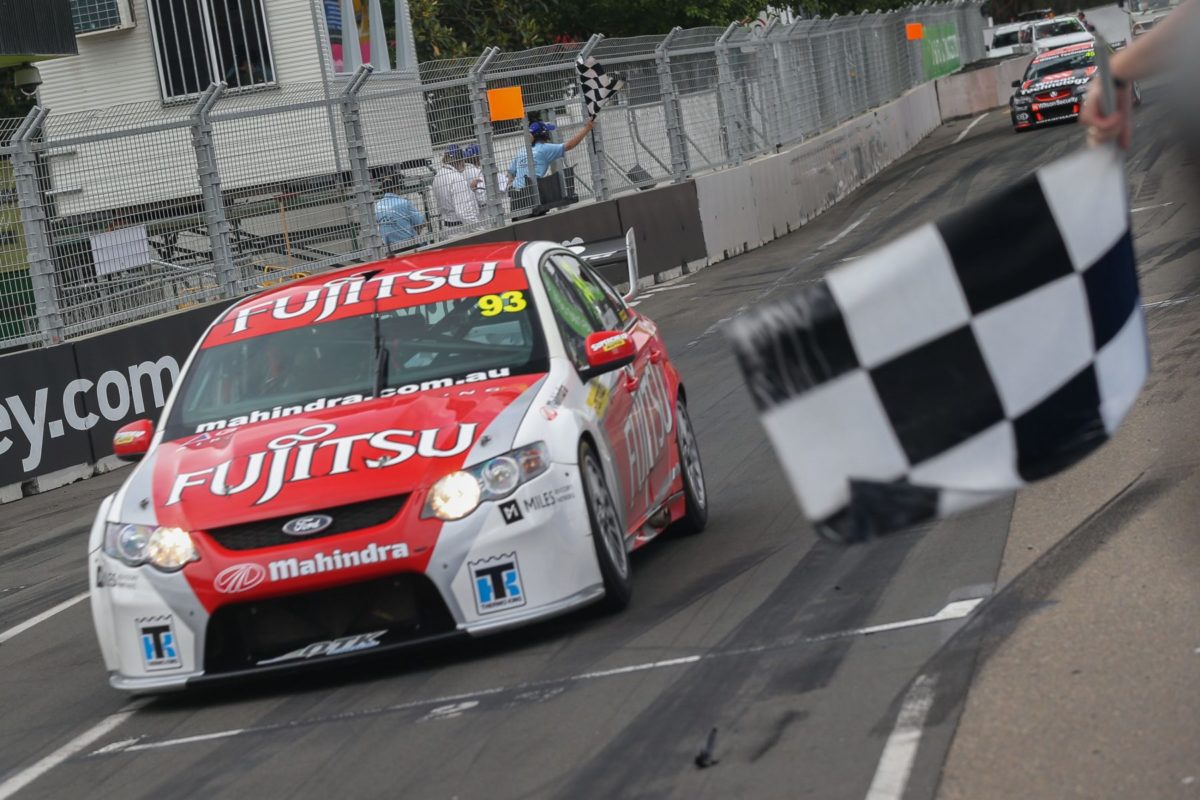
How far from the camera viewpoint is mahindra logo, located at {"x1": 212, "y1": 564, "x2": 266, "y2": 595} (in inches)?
243

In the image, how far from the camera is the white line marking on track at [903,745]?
4.36 meters

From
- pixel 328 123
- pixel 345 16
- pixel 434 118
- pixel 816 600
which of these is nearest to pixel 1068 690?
pixel 816 600

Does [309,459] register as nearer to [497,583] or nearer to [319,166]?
[497,583]

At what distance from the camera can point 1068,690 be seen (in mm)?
4949

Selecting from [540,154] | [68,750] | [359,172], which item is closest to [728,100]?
[540,154]

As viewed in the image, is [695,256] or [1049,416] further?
[695,256]

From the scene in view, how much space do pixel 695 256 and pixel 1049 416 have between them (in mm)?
21650

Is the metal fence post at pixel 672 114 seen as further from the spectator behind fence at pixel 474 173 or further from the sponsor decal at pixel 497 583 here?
the sponsor decal at pixel 497 583

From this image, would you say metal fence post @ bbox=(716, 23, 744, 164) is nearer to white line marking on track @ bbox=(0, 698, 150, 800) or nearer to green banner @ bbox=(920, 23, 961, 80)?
white line marking on track @ bbox=(0, 698, 150, 800)

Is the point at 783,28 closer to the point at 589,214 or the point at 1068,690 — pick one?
the point at 589,214

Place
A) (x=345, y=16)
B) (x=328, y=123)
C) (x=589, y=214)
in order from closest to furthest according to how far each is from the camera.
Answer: (x=328, y=123), (x=589, y=214), (x=345, y=16)

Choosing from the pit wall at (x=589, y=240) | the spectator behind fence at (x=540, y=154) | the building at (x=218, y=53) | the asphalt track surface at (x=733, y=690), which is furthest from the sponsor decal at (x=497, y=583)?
the building at (x=218, y=53)

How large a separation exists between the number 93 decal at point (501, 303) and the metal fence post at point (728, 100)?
2063 centimetres

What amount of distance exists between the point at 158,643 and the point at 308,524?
2.30 feet
